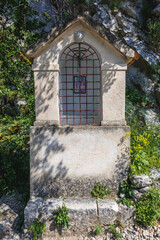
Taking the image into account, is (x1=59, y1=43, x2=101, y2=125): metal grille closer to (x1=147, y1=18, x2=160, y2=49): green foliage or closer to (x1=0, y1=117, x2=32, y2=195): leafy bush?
(x1=0, y1=117, x2=32, y2=195): leafy bush

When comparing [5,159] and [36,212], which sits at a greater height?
[5,159]

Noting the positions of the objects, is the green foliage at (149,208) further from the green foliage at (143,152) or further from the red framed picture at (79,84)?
the red framed picture at (79,84)

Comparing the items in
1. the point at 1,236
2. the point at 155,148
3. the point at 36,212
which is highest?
the point at 155,148

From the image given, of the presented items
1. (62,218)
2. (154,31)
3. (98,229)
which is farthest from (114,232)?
(154,31)

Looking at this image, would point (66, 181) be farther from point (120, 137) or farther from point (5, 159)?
point (5, 159)

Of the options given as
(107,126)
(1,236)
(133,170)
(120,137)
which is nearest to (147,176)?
(133,170)

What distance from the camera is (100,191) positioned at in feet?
10.5

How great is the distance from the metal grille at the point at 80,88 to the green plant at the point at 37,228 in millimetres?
1847

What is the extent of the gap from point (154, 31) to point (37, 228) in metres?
7.89

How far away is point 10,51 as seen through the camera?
398 centimetres

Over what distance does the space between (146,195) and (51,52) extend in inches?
117

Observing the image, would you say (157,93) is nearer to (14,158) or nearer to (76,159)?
(76,159)

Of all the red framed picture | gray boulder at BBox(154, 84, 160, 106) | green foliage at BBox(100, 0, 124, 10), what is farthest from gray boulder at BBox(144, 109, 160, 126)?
green foliage at BBox(100, 0, 124, 10)

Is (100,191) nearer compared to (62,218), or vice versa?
(62,218)
